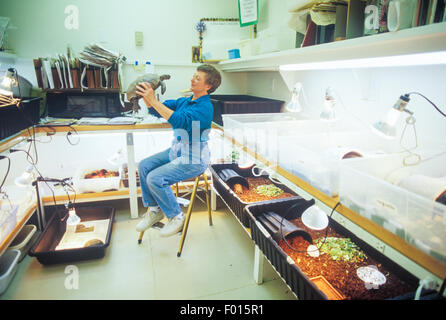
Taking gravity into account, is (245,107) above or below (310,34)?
below

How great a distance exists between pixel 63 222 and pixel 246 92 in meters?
2.22

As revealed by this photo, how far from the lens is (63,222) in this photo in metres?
2.24

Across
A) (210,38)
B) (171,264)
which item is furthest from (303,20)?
(171,264)

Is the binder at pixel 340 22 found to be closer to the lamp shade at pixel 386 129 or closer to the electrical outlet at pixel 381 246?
the lamp shade at pixel 386 129

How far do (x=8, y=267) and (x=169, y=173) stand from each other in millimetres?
1146

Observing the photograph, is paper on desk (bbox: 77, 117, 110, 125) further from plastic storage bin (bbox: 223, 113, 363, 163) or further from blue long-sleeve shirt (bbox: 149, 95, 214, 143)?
plastic storage bin (bbox: 223, 113, 363, 163)

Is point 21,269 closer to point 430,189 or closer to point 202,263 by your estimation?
point 202,263

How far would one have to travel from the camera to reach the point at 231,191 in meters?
1.85

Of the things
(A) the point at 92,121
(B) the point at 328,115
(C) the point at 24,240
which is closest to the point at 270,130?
(B) the point at 328,115

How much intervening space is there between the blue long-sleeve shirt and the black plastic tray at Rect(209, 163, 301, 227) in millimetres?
390

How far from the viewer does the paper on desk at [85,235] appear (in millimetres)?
2016

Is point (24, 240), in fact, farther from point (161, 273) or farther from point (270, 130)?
point (270, 130)

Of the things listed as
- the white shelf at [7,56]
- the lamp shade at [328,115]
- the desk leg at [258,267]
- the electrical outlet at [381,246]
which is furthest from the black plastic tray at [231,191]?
the white shelf at [7,56]

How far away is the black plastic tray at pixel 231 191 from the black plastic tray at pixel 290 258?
7cm
